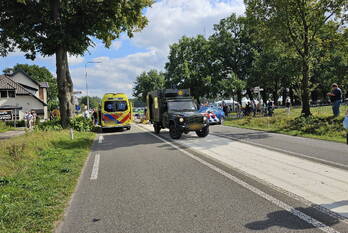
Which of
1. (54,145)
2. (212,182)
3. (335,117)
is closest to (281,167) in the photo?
(212,182)

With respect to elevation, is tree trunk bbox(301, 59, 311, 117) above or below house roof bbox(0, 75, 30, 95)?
below

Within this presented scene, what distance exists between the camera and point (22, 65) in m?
70.2

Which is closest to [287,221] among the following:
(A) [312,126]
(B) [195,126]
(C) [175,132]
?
(B) [195,126]

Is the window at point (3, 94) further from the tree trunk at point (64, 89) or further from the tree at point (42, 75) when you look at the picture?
the tree trunk at point (64, 89)

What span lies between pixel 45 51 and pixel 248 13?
45.2 ft

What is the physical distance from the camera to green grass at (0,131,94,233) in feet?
13.0

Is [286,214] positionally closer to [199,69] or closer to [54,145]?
[54,145]

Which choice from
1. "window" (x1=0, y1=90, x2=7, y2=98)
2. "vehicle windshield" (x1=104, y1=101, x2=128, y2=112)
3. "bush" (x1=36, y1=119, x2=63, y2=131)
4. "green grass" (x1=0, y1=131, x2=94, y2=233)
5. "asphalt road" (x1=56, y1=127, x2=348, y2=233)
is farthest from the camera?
"window" (x1=0, y1=90, x2=7, y2=98)

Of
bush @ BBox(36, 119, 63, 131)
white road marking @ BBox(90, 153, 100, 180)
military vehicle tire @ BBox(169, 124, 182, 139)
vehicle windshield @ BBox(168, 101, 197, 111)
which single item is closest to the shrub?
white road marking @ BBox(90, 153, 100, 180)

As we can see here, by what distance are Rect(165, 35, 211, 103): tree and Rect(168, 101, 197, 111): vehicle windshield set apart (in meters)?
30.0

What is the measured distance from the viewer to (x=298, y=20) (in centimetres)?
1705

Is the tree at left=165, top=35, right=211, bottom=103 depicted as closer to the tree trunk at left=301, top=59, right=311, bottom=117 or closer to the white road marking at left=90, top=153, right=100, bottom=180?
the tree trunk at left=301, top=59, right=311, bottom=117

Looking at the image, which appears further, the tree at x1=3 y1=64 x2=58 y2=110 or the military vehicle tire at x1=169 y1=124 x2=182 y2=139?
the tree at x1=3 y1=64 x2=58 y2=110

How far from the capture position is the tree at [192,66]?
46812 millimetres
